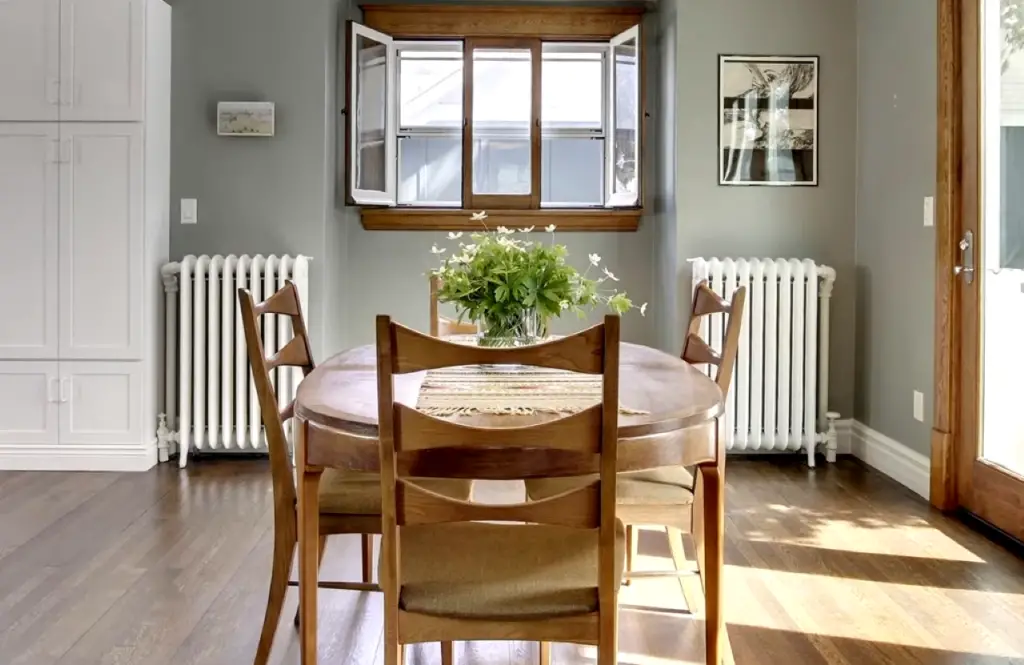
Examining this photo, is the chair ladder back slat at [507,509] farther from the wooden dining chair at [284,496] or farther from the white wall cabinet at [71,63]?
the white wall cabinet at [71,63]

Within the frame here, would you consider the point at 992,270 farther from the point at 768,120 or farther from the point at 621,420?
the point at 621,420

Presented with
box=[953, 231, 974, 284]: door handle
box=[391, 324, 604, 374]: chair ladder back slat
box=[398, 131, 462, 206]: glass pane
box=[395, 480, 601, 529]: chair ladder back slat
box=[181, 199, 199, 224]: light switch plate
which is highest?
box=[398, 131, 462, 206]: glass pane

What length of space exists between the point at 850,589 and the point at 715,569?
95 cm

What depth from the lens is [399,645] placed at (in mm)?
1479

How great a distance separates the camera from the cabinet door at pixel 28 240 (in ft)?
12.5

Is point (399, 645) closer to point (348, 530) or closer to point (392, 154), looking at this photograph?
point (348, 530)

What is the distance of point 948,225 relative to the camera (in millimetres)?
3281

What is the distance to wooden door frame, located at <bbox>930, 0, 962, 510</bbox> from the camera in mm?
3254

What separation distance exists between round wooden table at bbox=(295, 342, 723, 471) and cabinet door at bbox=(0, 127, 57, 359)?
2435 millimetres

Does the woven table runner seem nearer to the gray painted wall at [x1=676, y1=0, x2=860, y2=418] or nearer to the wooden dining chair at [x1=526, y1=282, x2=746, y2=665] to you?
the wooden dining chair at [x1=526, y1=282, x2=746, y2=665]

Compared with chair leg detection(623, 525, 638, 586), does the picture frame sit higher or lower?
higher

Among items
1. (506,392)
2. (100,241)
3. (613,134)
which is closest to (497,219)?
(613,134)

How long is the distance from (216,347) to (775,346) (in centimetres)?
249

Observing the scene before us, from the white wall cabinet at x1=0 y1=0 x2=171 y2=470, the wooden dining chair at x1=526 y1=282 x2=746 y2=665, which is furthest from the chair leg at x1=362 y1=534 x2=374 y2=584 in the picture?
the white wall cabinet at x1=0 y1=0 x2=171 y2=470
